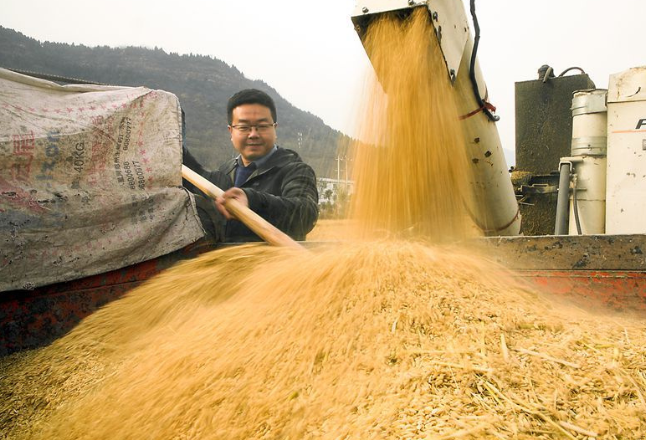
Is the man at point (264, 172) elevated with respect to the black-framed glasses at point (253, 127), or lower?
lower

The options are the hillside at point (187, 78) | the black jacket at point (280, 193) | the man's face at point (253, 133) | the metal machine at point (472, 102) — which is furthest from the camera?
the hillside at point (187, 78)

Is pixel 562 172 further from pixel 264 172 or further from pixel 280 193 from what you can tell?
pixel 264 172

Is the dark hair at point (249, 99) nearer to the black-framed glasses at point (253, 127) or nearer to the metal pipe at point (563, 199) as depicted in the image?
the black-framed glasses at point (253, 127)

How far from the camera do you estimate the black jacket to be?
3.32 m

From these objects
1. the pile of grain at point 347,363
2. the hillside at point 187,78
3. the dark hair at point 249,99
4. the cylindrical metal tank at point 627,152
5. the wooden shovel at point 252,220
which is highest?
the hillside at point 187,78

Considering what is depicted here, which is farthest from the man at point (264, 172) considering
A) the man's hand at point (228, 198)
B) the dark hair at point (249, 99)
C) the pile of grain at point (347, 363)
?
the pile of grain at point (347, 363)

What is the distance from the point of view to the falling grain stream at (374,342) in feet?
3.95

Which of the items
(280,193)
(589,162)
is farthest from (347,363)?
(589,162)

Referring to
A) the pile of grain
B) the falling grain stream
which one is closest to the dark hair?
the falling grain stream

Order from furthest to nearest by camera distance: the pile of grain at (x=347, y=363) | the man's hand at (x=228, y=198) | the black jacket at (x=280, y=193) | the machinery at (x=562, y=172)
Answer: the black jacket at (x=280, y=193) → the man's hand at (x=228, y=198) → the machinery at (x=562, y=172) → the pile of grain at (x=347, y=363)

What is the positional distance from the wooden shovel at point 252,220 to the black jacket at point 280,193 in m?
0.21

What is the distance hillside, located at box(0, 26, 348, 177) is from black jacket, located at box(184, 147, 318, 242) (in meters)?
32.3

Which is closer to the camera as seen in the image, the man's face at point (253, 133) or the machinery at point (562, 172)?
the machinery at point (562, 172)

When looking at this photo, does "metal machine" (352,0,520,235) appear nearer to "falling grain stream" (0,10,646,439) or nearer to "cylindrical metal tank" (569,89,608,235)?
"falling grain stream" (0,10,646,439)
